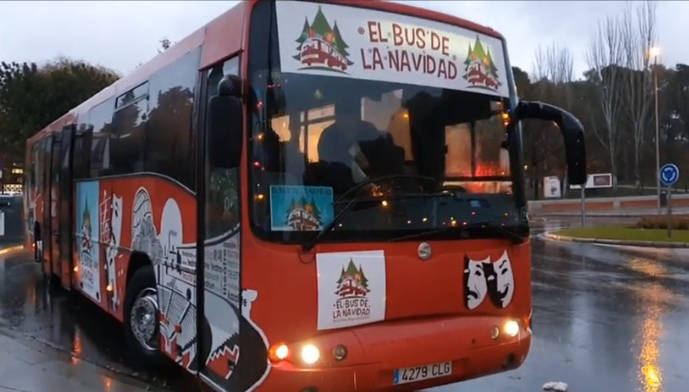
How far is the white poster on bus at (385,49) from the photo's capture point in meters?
4.41

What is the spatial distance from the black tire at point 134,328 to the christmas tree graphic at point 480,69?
3.47 metres

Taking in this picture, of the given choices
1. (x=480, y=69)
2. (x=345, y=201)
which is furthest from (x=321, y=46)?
(x=480, y=69)

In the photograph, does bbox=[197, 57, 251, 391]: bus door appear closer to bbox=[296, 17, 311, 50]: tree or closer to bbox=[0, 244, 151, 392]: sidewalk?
bbox=[296, 17, 311, 50]: tree

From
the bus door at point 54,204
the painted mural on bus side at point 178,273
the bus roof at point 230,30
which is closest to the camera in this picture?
the painted mural on bus side at point 178,273

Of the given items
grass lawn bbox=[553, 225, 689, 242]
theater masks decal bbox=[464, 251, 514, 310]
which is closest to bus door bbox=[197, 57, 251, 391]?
theater masks decal bbox=[464, 251, 514, 310]

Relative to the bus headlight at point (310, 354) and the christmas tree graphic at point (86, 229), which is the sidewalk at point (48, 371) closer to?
the christmas tree graphic at point (86, 229)

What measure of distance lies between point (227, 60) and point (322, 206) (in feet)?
4.32

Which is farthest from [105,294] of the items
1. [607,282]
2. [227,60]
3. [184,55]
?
[607,282]

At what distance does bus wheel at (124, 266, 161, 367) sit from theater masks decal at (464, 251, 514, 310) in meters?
3.01

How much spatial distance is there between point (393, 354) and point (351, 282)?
564mm

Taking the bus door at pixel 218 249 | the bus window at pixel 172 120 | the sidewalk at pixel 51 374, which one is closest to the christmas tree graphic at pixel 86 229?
the sidewalk at pixel 51 374

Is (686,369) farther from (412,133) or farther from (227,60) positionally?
(227,60)

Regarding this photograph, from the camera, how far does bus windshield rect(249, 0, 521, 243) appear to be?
167 inches

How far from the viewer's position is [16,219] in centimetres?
2312
